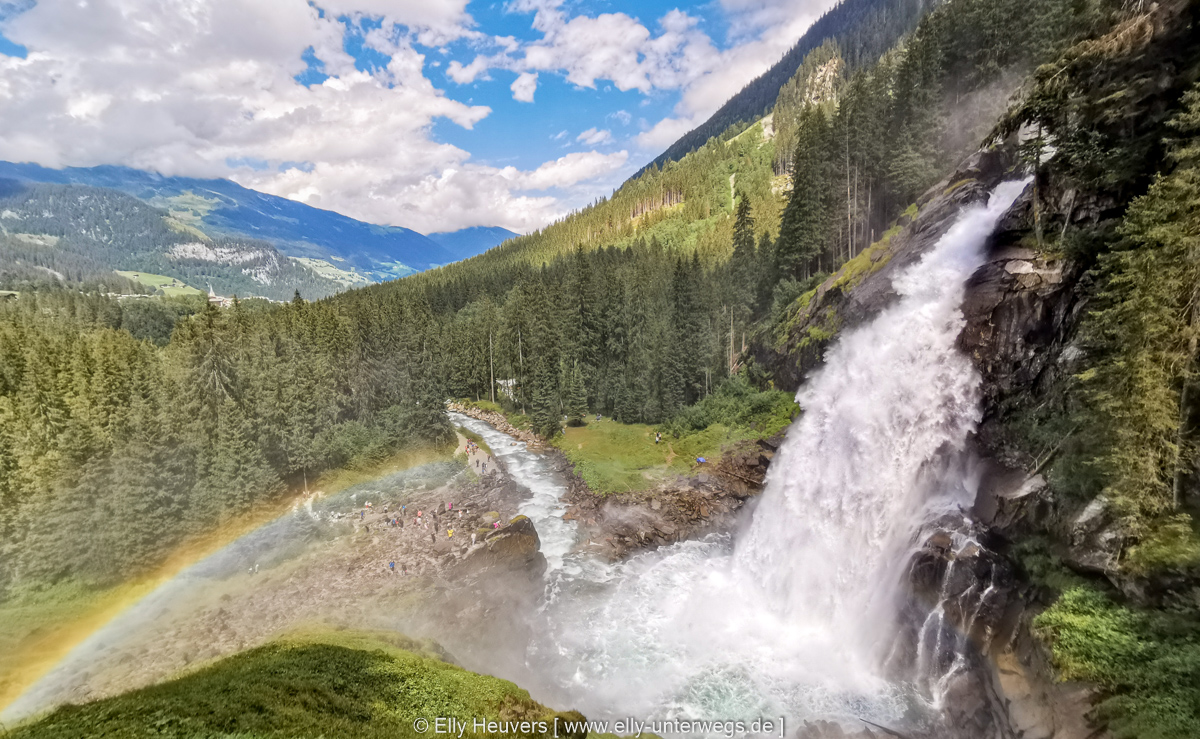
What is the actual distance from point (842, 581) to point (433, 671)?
20.1m

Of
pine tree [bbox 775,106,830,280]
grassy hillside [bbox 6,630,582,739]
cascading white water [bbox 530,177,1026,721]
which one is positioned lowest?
cascading white water [bbox 530,177,1026,721]

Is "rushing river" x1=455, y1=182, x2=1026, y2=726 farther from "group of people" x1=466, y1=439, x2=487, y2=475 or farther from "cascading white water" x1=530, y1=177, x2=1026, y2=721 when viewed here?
"group of people" x1=466, y1=439, x2=487, y2=475

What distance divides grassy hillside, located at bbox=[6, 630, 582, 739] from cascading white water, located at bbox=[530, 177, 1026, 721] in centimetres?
772

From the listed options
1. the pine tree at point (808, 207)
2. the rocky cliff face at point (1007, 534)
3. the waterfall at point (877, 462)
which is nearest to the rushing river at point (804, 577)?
the waterfall at point (877, 462)

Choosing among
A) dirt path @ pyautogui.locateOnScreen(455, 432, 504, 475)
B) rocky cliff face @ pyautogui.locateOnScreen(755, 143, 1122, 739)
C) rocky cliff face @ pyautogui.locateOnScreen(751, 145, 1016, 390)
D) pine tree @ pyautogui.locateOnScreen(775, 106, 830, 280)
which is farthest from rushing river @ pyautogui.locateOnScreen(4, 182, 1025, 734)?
pine tree @ pyautogui.locateOnScreen(775, 106, 830, 280)

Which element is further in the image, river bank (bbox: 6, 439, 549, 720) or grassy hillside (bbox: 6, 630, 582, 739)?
river bank (bbox: 6, 439, 549, 720)

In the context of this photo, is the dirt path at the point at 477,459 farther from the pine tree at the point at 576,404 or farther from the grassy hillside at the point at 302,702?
the grassy hillside at the point at 302,702

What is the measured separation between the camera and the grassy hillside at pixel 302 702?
1028cm

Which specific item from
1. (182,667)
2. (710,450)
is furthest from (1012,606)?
(182,667)

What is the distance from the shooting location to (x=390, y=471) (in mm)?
53812

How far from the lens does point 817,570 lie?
2656 centimetres

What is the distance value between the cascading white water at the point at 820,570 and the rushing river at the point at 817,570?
84 millimetres

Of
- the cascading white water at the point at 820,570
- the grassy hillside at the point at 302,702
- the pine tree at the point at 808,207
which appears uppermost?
the pine tree at the point at 808,207

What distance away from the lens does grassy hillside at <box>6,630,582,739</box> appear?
10.3m
